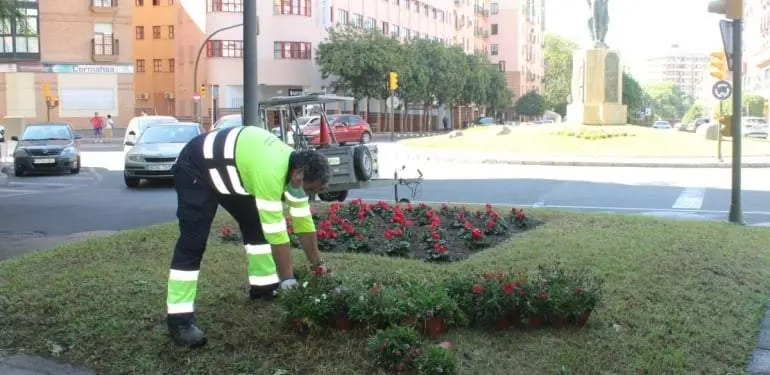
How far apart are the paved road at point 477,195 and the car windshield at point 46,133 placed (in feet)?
4.23

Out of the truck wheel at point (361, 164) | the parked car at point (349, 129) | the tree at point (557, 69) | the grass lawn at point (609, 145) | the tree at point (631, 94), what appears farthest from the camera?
the tree at point (557, 69)

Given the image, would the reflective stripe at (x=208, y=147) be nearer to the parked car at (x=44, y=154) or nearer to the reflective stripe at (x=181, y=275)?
the reflective stripe at (x=181, y=275)

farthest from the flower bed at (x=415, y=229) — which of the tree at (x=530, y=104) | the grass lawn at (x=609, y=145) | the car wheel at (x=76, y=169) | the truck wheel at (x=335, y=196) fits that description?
the tree at (x=530, y=104)

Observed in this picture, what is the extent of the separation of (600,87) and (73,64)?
1450 inches

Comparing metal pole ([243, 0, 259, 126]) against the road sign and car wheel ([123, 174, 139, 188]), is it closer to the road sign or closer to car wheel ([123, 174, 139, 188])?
car wheel ([123, 174, 139, 188])

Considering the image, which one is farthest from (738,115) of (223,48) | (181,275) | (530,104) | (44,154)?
(530,104)

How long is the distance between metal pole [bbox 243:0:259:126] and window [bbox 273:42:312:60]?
47.1 metres

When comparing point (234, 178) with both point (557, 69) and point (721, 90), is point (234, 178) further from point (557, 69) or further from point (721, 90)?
point (557, 69)

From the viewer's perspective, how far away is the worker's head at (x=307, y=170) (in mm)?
4883

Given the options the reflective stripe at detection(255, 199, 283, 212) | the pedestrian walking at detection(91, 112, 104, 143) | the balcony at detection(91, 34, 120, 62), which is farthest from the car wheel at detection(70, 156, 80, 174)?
the balcony at detection(91, 34, 120, 62)

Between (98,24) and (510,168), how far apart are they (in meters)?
40.1

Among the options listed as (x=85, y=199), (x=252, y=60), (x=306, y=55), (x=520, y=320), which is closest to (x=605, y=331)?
(x=520, y=320)

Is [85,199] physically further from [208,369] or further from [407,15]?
[407,15]

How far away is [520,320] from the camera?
17.0 ft
